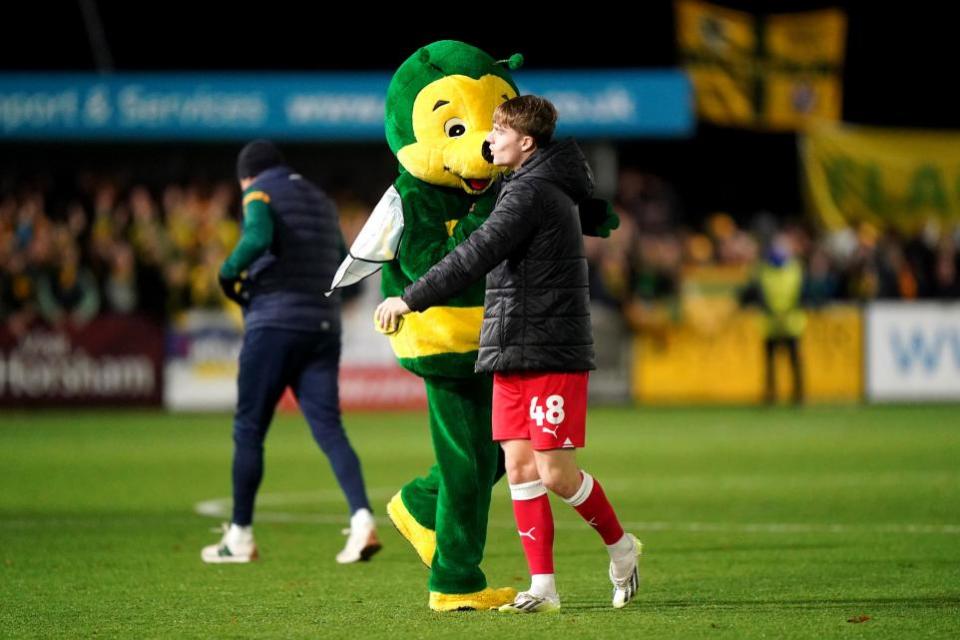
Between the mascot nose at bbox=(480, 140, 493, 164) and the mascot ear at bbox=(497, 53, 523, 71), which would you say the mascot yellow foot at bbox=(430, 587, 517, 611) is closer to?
the mascot nose at bbox=(480, 140, 493, 164)

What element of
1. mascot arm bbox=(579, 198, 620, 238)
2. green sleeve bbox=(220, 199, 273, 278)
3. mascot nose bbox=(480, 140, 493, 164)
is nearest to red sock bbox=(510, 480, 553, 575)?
mascot arm bbox=(579, 198, 620, 238)

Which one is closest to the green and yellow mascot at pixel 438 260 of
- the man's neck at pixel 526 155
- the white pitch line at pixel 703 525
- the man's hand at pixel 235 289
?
the man's neck at pixel 526 155

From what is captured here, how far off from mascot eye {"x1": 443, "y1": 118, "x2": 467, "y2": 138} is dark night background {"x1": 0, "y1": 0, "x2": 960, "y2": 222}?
828 inches

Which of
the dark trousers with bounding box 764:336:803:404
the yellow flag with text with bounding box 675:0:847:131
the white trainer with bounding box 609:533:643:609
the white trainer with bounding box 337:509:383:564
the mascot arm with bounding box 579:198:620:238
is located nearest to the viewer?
the white trainer with bounding box 609:533:643:609

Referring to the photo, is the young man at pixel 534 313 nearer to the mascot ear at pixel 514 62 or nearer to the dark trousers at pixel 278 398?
the mascot ear at pixel 514 62

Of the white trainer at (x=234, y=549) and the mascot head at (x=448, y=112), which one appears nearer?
the mascot head at (x=448, y=112)

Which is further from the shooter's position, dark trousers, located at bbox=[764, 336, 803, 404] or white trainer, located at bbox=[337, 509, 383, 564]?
dark trousers, located at bbox=[764, 336, 803, 404]

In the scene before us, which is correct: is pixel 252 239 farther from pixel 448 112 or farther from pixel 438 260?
pixel 438 260

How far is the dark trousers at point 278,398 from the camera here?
1016 centimetres

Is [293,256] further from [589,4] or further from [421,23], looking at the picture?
[589,4]

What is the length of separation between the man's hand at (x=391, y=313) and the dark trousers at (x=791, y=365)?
56.9ft

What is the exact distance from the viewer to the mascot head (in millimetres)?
8320

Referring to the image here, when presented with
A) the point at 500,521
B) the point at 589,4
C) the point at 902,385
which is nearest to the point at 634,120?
the point at 902,385

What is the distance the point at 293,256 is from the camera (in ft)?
34.0
